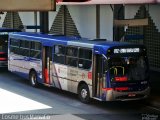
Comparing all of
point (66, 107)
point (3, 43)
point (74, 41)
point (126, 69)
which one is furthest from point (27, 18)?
point (126, 69)

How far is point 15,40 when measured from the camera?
25.2 m

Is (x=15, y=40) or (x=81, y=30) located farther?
(x=81, y=30)

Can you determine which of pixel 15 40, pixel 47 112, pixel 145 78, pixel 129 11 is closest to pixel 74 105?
pixel 47 112

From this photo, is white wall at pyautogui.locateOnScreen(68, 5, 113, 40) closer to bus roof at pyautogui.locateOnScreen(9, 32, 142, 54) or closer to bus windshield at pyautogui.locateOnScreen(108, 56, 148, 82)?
bus roof at pyautogui.locateOnScreen(9, 32, 142, 54)

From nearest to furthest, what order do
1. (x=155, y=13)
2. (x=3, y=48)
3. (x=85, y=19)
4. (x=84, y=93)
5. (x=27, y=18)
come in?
(x=84, y=93) → (x=155, y=13) → (x=3, y=48) → (x=85, y=19) → (x=27, y=18)

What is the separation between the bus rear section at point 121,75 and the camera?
17375mm

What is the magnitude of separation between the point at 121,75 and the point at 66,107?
246 cm

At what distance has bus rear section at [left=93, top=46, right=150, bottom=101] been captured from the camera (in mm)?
17375

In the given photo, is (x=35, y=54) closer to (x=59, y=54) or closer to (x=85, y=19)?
(x=59, y=54)

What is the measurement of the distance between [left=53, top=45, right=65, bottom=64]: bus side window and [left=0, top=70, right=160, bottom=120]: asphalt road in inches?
60.8

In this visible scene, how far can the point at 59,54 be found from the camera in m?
20.7

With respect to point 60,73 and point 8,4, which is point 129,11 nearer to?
point 60,73

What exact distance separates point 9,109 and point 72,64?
12.5 feet

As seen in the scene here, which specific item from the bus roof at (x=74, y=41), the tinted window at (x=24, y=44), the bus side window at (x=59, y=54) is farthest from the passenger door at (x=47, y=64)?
the tinted window at (x=24, y=44)
